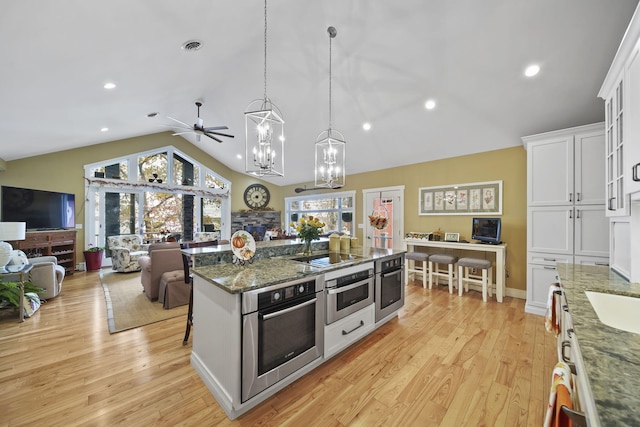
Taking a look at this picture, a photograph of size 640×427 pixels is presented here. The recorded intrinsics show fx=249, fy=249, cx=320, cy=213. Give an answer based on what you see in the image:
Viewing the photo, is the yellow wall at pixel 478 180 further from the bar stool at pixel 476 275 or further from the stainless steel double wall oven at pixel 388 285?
the stainless steel double wall oven at pixel 388 285

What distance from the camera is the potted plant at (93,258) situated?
568 cm

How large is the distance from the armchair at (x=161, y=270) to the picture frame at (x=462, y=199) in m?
4.51

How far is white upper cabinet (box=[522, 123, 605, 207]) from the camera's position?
296 cm

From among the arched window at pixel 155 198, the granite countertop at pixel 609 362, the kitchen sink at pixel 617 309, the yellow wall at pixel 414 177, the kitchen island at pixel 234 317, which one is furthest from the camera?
the arched window at pixel 155 198

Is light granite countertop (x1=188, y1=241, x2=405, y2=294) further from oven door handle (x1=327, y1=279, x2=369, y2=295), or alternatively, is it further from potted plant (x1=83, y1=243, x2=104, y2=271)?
potted plant (x1=83, y1=243, x2=104, y2=271)

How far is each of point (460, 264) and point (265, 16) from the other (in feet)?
14.1

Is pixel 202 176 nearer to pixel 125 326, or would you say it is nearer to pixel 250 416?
pixel 125 326

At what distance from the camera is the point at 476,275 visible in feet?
14.2

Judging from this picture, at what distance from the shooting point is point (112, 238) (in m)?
5.89

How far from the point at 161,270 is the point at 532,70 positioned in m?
5.42

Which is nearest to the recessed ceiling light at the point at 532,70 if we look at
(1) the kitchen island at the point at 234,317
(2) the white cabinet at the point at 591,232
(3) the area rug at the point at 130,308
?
(2) the white cabinet at the point at 591,232

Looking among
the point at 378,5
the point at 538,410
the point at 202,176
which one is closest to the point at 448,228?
the point at 538,410

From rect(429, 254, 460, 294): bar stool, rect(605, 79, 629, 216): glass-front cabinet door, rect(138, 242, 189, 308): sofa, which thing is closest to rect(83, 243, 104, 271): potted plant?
rect(138, 242, 189, 308): sofa

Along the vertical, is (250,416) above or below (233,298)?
below
